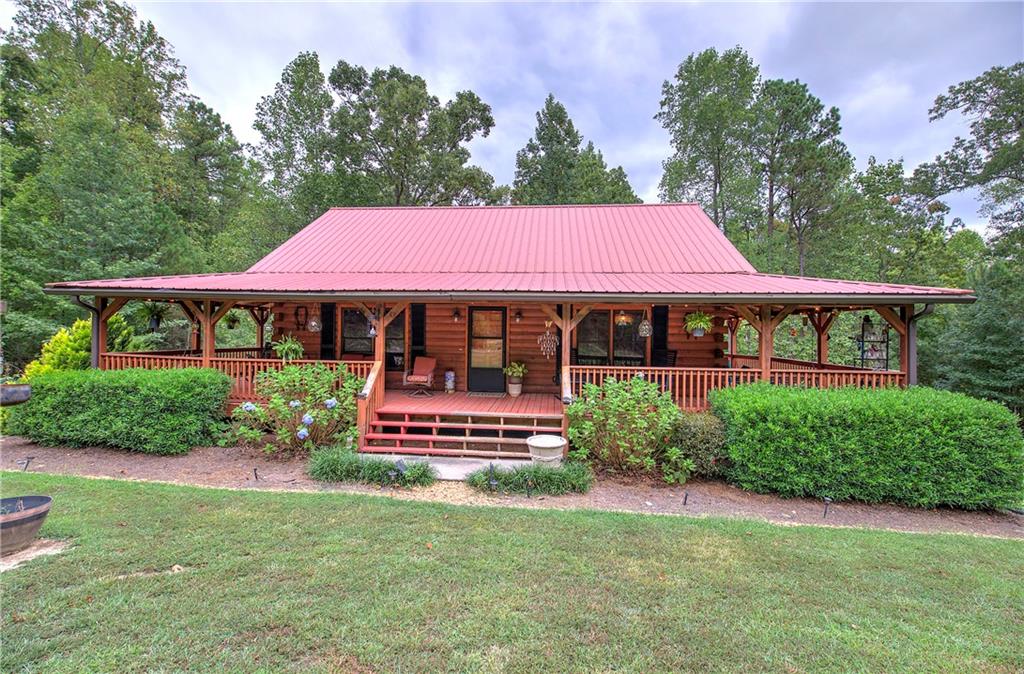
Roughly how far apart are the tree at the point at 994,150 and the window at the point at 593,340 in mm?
13806

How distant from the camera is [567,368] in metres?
6.94

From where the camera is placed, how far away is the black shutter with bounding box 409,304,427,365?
32.0 ft

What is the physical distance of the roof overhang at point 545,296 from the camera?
6.23 meters

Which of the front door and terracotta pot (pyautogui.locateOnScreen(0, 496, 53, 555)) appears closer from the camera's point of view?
terracotta pot (pyautogui.locateOnScreen(0, 496, 53, 555))

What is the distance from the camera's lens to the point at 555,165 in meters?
23.5

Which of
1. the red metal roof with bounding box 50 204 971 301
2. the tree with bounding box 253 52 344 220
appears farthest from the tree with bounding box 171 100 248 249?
the red metal roof with bounding box 50 204 971 301

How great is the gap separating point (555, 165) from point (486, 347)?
56.3 feet

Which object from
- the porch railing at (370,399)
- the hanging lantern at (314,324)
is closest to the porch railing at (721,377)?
the porch railing at (370,399)

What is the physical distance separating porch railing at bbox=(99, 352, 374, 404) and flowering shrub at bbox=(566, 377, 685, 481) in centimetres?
395

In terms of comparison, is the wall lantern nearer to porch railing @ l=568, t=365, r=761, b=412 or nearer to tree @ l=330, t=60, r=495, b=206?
porch railing @ l=568, t=365, r=761, b=412

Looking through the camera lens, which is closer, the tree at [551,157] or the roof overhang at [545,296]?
the roof overhang at [545,296]

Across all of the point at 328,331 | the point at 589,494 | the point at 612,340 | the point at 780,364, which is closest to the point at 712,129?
the point at 780,364

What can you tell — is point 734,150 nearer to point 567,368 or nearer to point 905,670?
point 567,368

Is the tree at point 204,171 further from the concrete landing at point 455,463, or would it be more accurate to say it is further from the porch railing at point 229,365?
the concrete landing at point 455,463
